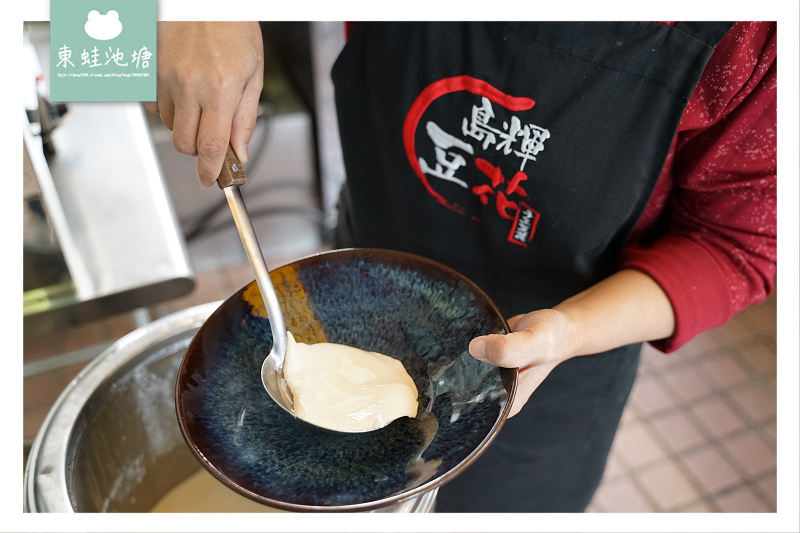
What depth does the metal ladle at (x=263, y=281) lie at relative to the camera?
2.01 feet

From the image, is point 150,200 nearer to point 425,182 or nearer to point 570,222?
point 425,182

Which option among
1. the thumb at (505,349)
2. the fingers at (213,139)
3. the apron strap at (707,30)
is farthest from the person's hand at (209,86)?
the apron strap at (707,30)

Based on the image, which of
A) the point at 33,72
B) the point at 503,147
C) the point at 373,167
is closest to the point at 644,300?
the point at 503,147

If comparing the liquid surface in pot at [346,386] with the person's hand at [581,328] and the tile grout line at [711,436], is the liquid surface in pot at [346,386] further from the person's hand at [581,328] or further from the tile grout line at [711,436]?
the tile grout line at [711,436]

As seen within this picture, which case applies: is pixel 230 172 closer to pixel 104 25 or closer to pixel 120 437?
pixel 104 25

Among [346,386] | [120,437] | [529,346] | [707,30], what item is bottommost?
[120,437]

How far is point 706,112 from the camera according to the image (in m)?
0.63

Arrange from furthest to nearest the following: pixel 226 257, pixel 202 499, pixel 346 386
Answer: pixel 226 257
pixel 202 499
pixel 346 386

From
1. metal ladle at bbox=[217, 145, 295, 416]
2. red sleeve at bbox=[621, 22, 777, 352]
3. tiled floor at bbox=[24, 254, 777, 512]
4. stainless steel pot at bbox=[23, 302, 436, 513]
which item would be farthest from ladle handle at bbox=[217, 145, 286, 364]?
tiled floor at bbox=[24, 254, 777, 512]

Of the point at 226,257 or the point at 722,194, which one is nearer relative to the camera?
the point at 722,194

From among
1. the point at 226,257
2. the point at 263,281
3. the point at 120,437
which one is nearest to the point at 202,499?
the point at 120,437

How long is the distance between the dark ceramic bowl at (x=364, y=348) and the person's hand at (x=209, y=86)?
15cm

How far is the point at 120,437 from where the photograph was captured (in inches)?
29.6

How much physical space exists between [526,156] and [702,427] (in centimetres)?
120
